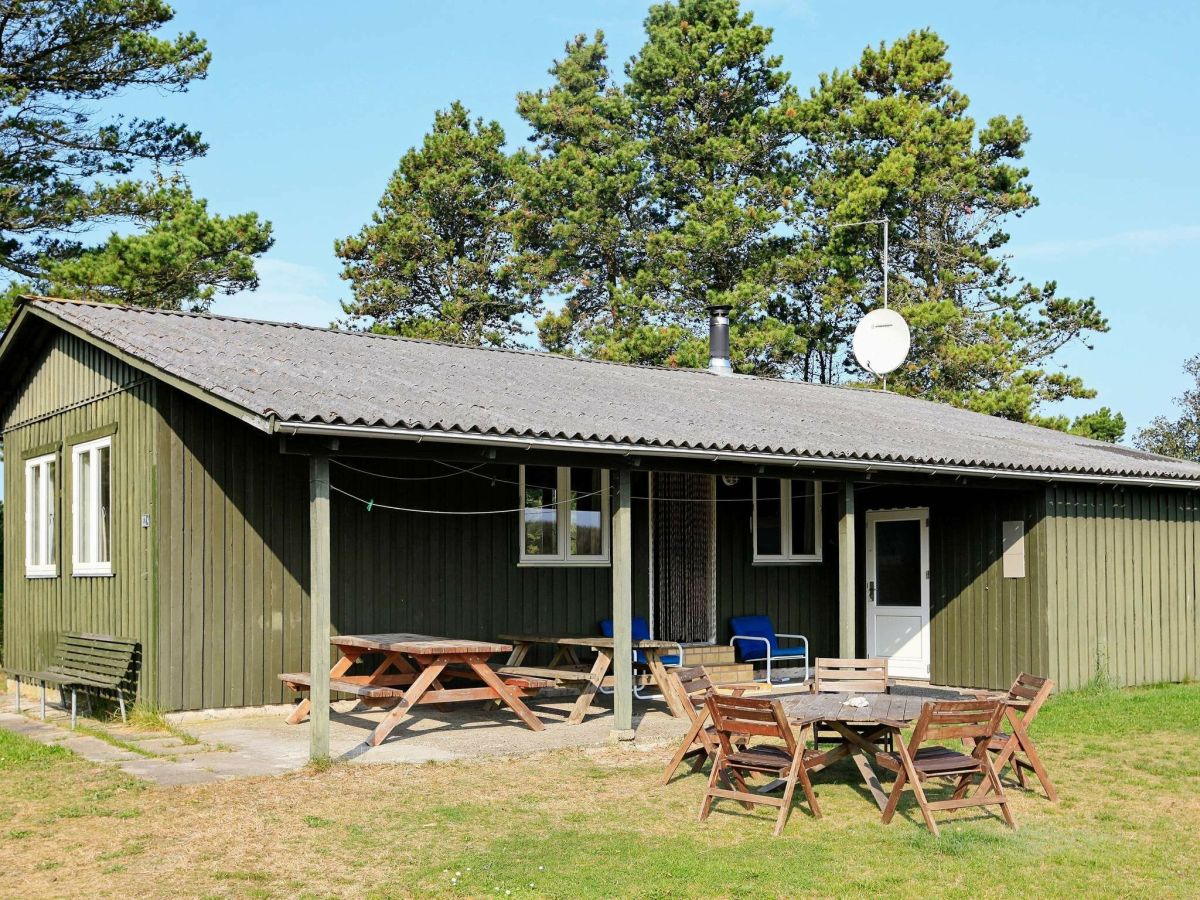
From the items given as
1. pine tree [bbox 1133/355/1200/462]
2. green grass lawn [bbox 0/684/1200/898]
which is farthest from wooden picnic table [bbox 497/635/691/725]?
pine tree [bbox 1133/355/1200/462]

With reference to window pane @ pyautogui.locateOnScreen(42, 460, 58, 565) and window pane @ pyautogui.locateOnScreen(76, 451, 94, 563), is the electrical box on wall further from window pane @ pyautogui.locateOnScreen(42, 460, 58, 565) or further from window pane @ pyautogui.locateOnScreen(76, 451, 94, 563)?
window pane @ pyautogui.locateOnScreen(42, 460, 58, 565)

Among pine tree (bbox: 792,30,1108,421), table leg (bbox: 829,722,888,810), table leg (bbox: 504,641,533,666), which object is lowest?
table leg (bbox: 829,722,888,810)

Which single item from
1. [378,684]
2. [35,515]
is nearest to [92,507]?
[35,515]

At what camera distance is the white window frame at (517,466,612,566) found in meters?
13.1

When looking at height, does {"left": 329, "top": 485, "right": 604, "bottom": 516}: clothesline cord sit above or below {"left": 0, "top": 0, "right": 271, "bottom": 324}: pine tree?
below

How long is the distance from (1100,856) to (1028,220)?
2672 centimetres

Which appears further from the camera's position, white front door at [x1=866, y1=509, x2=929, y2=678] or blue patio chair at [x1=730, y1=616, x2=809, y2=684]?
white front door at [x1=866, y1=509, x2=929, y2=678]

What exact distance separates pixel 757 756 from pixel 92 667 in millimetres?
6748

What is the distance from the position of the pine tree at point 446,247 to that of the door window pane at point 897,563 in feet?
59.9

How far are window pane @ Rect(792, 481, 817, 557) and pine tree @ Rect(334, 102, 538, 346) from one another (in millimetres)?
17447

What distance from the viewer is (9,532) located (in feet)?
49.4

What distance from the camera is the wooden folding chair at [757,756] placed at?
287 inches

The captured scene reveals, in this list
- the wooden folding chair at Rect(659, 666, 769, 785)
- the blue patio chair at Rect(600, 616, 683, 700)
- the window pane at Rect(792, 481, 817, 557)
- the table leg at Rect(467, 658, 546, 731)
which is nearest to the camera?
the wooden folding chair at Rect(659, 666, 769, 785)

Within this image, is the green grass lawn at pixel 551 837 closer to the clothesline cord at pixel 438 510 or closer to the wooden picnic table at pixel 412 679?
the wooden picnic table at pixel 412 679
